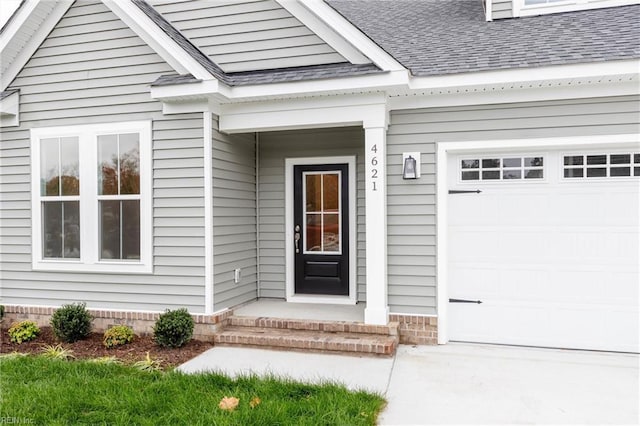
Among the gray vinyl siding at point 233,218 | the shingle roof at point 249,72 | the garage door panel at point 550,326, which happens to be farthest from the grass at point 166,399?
the shingle roof at point 249,72

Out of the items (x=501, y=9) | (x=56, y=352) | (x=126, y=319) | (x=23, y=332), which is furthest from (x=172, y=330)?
Result: (x=501, y=9)

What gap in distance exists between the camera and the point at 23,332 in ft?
18.2

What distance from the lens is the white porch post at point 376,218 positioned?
514 centimetres

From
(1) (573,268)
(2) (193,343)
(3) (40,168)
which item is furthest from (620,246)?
(3) (40,168)

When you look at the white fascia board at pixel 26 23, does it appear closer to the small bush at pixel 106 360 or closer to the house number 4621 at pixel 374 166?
the small bush at pixel 106 360

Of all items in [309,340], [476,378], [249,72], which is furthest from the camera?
[249,72]

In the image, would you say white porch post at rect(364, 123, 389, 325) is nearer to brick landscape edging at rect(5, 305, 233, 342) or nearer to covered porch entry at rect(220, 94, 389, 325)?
covered porch entry at rect(220, 94, 389, 325)

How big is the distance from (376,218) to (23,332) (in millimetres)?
4512

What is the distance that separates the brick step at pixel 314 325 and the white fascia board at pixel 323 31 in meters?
3.03

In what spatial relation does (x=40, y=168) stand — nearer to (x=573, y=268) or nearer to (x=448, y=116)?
(x=448, y=116)

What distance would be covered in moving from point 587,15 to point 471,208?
10.6 feet

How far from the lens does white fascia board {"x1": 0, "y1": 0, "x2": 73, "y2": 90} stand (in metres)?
5.84

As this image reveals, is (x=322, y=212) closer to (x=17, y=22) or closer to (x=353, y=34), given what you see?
(x=353, y=34)

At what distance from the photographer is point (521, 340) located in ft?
17.0
